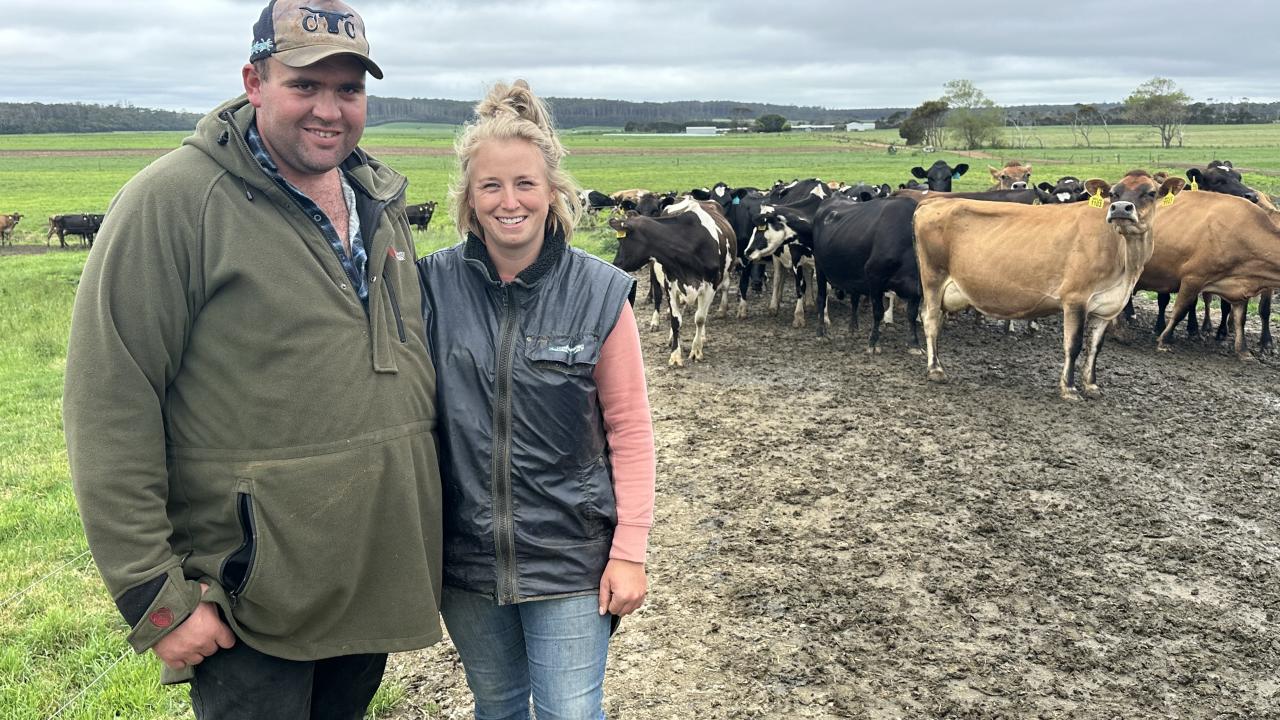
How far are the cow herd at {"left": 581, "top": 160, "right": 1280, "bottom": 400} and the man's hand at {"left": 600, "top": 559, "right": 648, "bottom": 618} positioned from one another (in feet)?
23.9

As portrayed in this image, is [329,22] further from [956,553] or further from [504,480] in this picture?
[956,553]

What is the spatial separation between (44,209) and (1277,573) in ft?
145

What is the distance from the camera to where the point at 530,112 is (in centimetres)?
247

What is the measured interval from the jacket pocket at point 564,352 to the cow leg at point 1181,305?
33.4ft

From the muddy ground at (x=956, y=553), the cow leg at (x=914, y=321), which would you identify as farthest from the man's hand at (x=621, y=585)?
the cow leg at (x=914, y=321)

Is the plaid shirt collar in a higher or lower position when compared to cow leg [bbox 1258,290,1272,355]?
higher

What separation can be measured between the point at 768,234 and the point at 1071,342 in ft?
15.8

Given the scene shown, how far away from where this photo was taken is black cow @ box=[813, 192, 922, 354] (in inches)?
421

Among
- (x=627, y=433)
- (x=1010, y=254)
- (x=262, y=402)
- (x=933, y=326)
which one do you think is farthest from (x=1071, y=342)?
(x=262, y=402)

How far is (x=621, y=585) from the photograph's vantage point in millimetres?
2457

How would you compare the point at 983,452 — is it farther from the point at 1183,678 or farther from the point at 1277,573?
the point at 1183,678

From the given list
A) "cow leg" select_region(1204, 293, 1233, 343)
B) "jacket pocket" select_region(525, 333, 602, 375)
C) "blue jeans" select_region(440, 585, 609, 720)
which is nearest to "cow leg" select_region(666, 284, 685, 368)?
"cow leg" select_region(1204, 293, 1233, 343)

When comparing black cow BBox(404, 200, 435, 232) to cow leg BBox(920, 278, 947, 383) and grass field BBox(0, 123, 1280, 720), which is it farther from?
cow leg BBox(920, 278, 947, 383)

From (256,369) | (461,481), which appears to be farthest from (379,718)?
(256,369)
